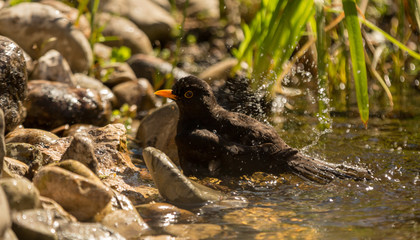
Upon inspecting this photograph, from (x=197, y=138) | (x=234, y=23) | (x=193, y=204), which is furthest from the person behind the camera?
(x=234, y=23)

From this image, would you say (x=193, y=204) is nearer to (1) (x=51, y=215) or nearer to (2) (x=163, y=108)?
(1) (x=51, y=215)

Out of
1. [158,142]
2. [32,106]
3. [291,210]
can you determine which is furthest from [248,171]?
[32,106]

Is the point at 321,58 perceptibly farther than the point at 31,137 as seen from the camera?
No

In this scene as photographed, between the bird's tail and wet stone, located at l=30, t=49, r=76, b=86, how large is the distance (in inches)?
127

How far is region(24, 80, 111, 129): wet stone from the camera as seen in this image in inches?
245

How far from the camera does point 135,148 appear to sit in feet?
20.5

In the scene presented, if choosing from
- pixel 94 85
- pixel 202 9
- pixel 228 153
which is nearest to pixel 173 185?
pixel 228 153

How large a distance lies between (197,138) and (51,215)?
73.1 inches

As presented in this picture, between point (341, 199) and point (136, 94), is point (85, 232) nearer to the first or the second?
point (341, 199)

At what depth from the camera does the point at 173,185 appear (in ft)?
13.7

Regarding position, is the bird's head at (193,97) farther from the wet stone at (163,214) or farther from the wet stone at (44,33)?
the wet stone at (44,33)

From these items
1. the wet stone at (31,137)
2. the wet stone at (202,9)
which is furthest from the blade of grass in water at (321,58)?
the wet stone at (202,9)

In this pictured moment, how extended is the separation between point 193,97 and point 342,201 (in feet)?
5.21

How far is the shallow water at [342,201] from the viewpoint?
3703 mm
